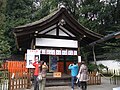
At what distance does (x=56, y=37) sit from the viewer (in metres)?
18.0

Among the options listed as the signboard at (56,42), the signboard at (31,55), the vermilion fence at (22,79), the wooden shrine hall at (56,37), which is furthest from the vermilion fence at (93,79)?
the signboard at (31,55)

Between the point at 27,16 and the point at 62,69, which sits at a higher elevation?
the point at 27,16

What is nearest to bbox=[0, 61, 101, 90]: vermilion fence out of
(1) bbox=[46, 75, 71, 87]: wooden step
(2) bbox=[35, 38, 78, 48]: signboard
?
(1) bbox=[46, 75, 71, 87]: wooden step

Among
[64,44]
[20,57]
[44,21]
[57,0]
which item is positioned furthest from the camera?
[20,57]

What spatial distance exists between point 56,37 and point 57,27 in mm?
776

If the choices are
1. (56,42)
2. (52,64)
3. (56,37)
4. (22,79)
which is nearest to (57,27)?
(56,37)

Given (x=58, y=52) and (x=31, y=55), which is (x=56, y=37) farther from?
(x=31, y=55)

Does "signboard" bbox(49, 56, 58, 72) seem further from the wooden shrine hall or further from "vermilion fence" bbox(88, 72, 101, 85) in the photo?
"vermilion fence" bbox(88, 72, 101, 85)

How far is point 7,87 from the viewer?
14.3 metres

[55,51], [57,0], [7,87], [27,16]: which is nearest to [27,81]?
[7,87]

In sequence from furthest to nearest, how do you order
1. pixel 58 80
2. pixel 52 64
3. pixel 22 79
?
pixel 52 64 → pixel 58 80 → pixel 22 79

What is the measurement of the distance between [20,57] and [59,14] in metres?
21.4

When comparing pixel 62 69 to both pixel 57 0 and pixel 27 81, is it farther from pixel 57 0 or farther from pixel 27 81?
pixel 57 0

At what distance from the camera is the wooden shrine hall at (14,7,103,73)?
671 inches
